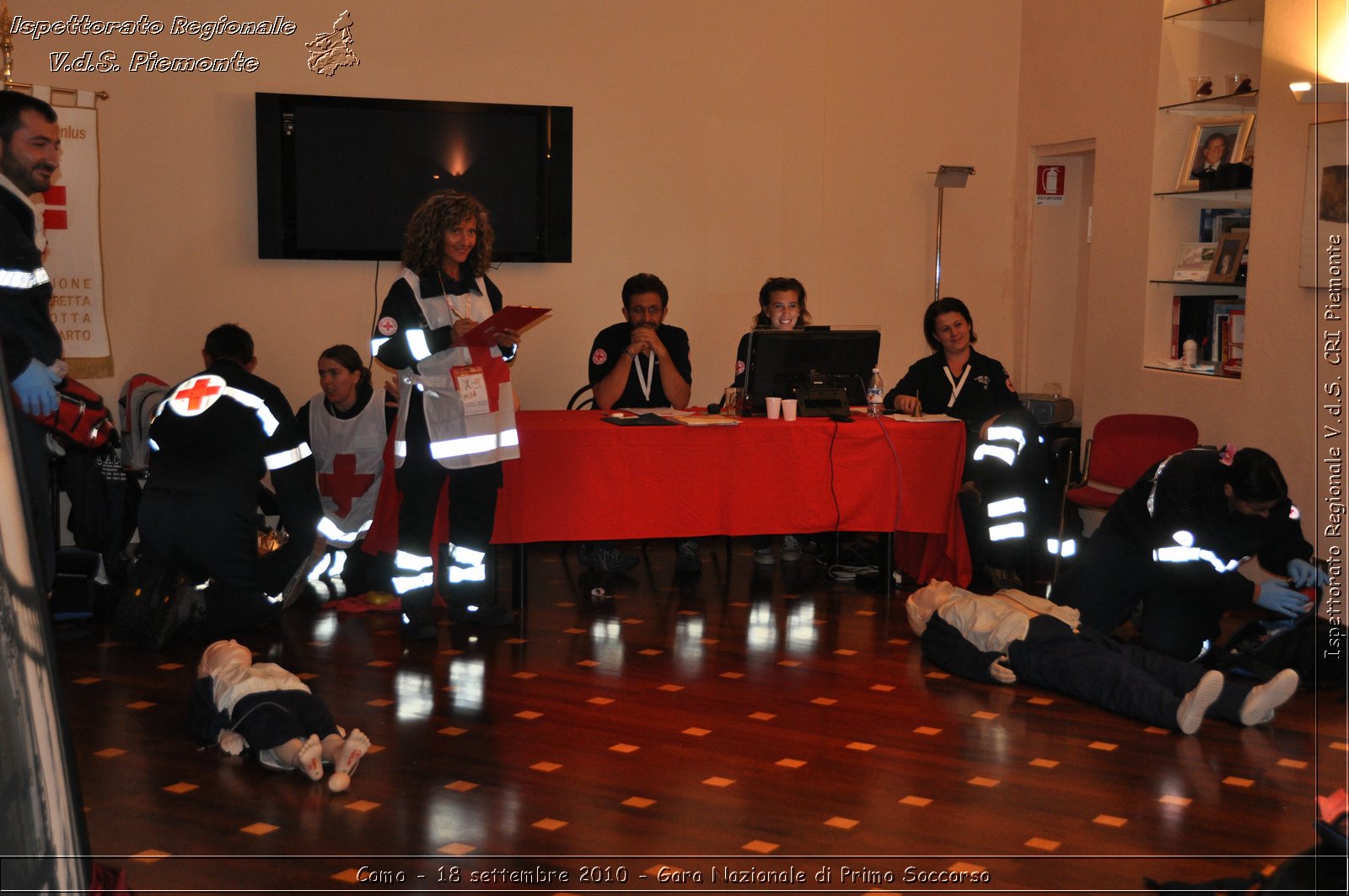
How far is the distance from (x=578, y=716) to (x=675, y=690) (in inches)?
16.7

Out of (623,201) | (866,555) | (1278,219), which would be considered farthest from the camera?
(623,201)

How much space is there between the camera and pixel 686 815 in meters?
3.12

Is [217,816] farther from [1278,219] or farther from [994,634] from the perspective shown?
[1278,219]

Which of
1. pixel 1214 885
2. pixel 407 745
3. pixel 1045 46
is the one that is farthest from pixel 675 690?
pixel 1045 46

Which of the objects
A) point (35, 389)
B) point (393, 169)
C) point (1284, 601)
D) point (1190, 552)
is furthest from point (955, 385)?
point (35, 389)

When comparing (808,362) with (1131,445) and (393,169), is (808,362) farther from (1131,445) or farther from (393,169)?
(393,169)

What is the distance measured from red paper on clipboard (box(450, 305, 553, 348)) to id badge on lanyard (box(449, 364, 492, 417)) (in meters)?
0.10

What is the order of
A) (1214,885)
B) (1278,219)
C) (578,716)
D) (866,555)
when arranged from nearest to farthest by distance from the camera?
(1214,885), (578,716), (1278,219), (866,555)

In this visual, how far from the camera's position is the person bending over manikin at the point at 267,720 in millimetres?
3303

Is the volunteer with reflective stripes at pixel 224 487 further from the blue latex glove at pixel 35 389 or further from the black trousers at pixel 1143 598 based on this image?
the black trousers at pixel 1143 598

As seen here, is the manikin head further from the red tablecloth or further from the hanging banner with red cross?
the hanging banner with red cross

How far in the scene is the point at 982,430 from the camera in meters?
5.68

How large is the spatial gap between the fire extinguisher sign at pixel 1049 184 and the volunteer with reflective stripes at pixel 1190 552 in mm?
3479

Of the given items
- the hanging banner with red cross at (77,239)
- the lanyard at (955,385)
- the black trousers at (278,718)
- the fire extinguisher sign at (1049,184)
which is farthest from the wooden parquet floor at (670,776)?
the fire extinguisher sign at (1049,184)
